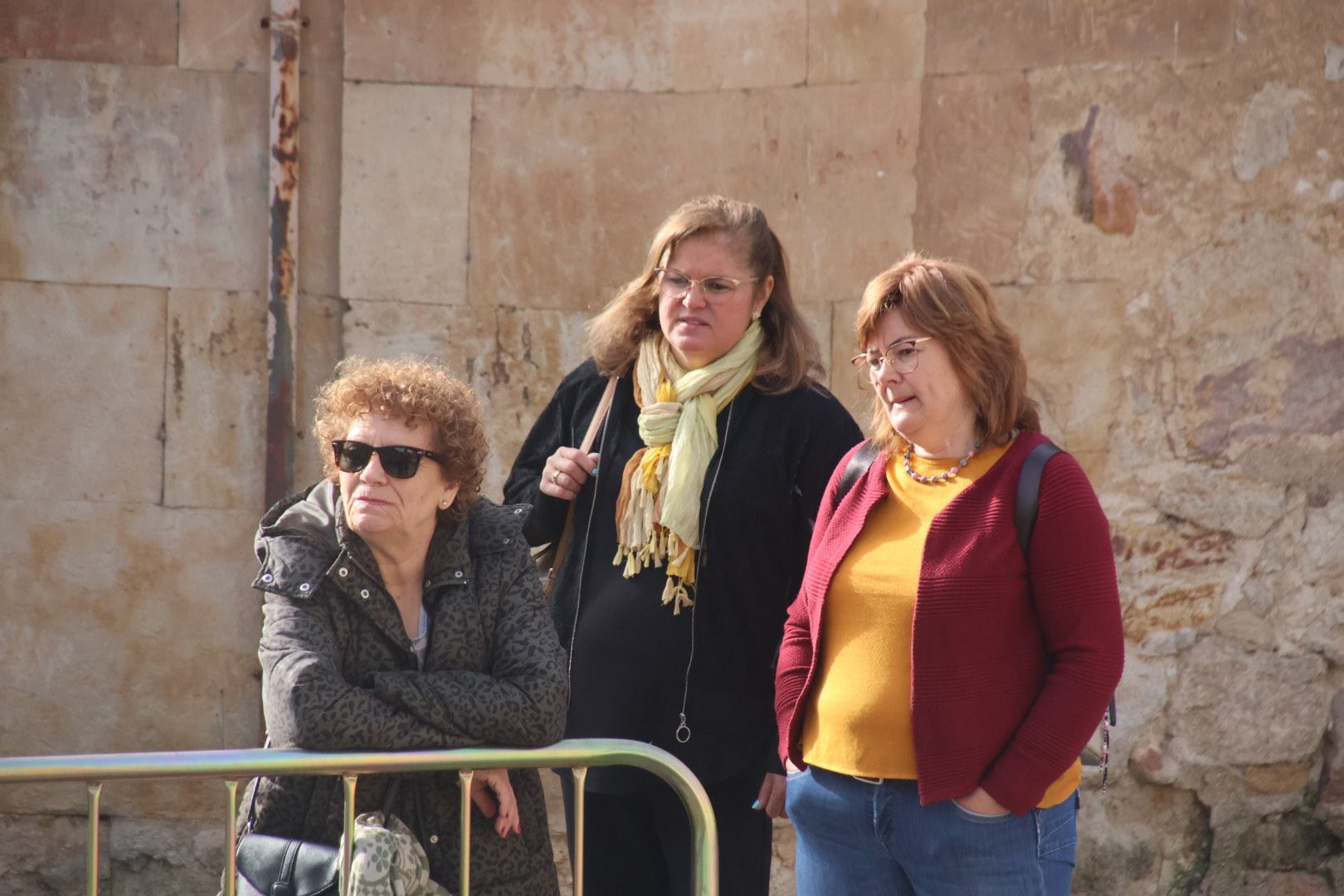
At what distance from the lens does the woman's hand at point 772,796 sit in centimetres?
286

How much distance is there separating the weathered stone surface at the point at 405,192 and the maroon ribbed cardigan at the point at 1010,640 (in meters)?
2.66

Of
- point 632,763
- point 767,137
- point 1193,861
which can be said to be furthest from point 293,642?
point 1193,861

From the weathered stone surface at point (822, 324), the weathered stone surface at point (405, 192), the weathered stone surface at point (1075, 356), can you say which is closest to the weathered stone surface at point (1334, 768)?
the weathered stone surface at point (1075, 356)

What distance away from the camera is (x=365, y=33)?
4586mm

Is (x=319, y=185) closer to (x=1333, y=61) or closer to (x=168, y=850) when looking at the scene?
(x=168, y=850)

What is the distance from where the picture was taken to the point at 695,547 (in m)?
2.88

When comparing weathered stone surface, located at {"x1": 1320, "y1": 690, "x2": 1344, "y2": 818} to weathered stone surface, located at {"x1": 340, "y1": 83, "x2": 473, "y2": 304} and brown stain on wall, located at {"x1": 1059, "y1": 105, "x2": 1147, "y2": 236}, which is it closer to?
brown stain on wall, located at {"x1": 1059, "y1": 105, "x2": 1147, "y2": 236}

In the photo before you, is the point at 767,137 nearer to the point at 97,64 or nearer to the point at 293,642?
the point at 97,64

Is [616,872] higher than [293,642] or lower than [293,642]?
lower

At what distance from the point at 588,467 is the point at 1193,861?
2.46 m

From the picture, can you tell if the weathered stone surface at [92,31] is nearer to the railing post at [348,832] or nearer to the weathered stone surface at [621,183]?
the weathered stone surface at [621,183]

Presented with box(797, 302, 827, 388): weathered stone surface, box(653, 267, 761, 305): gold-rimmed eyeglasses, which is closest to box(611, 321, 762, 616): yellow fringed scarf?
box(653, 267, 761, 305): gold-rimmed eyeglasses

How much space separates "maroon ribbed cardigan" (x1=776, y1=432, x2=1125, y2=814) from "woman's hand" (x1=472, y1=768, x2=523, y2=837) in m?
0.66

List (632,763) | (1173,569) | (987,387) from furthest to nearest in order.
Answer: (1173,569) < (987,387) < (632,763)
